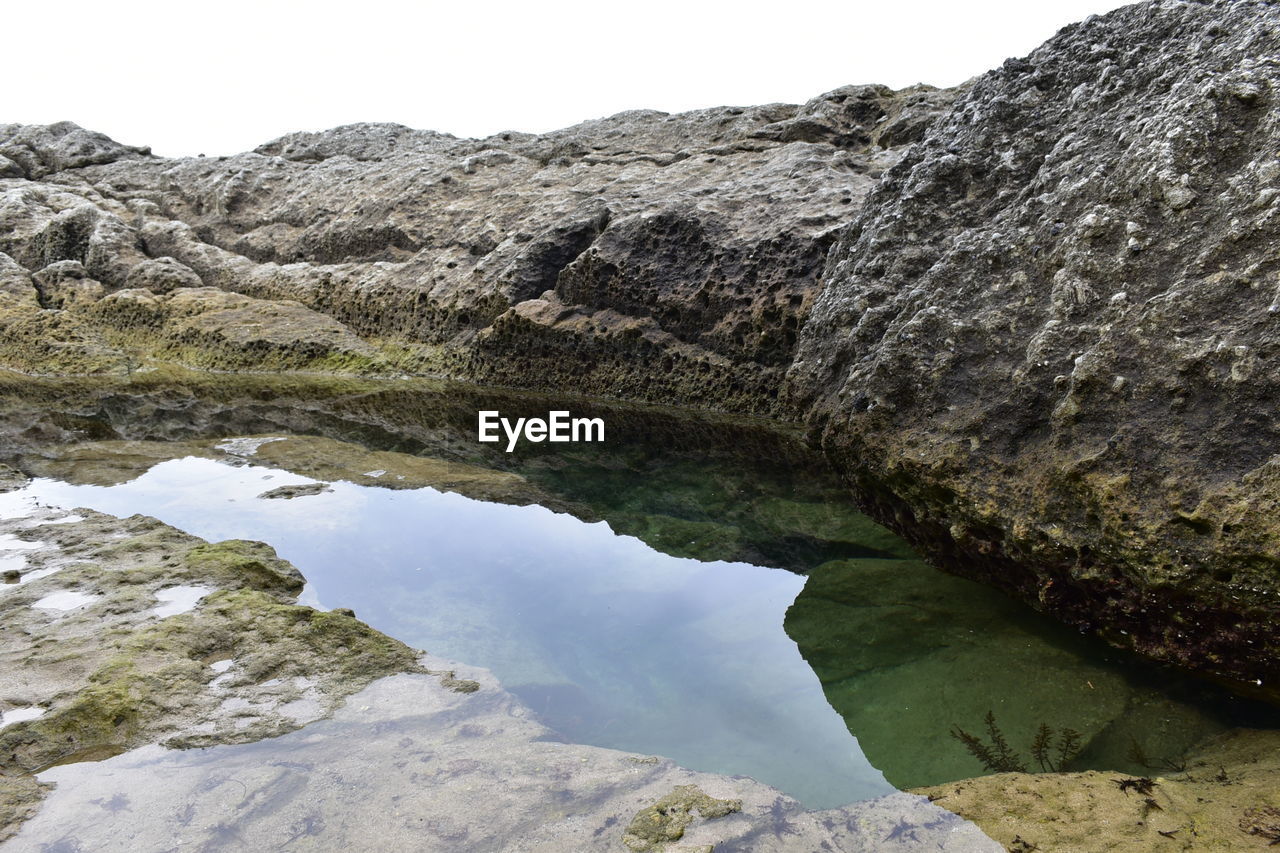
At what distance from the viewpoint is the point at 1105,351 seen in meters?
3.13

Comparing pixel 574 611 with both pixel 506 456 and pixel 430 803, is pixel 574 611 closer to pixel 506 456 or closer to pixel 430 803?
pixel 430 803

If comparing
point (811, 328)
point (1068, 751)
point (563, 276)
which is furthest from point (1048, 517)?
point (563, 276)

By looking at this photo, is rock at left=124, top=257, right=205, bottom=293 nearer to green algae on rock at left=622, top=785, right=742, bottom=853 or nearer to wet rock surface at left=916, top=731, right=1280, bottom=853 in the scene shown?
green algae on rock at left=622, top=785, right=742, bottom=853

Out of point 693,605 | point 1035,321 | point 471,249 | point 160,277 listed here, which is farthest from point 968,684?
point 160,277

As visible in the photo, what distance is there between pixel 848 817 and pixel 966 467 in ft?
5.35

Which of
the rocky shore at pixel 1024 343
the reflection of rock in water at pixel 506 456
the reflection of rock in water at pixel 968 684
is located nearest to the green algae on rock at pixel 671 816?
the reflection of rock in water at pixel 968 684

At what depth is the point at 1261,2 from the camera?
148 inches

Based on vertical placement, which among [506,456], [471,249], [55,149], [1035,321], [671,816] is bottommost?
[506,456]

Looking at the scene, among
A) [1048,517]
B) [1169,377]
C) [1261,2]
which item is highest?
[1261,2]

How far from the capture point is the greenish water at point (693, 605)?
277 centimetres

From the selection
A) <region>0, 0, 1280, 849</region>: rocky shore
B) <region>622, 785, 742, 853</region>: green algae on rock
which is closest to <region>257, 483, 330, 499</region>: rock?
<region>0, 0, 1280, 849</region>: rocky shore

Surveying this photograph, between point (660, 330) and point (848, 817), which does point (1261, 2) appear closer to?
point (848, 817)

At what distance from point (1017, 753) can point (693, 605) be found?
5.20 feet

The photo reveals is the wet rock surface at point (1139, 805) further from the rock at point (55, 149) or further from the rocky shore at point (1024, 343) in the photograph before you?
A: the rock at point (55, 149)
